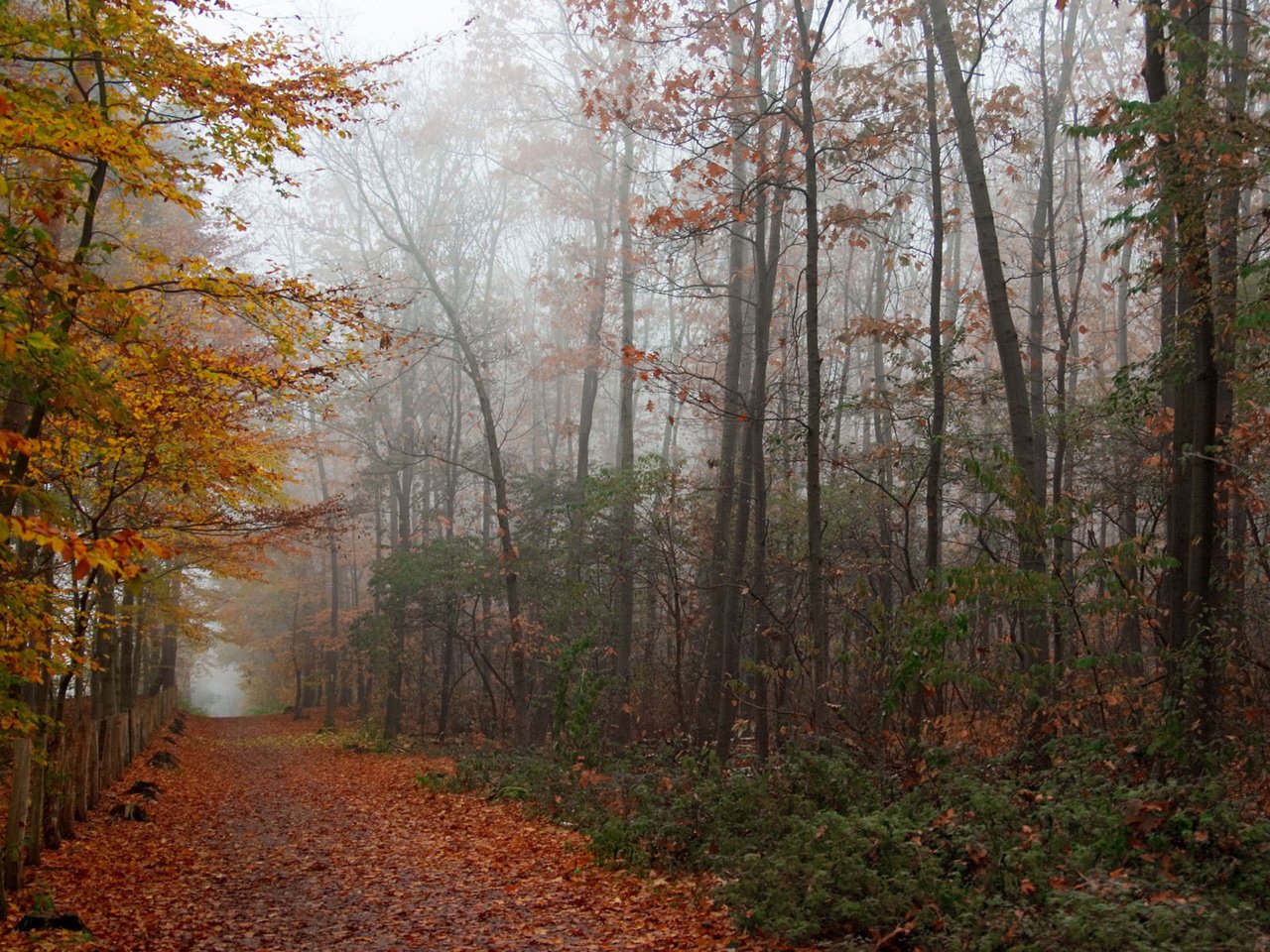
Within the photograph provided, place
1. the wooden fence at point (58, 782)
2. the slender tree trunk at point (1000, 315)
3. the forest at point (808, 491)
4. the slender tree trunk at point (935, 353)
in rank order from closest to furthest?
the forest at point (808, 491), the wooden fence at point (58, 782), the slender tree trunk at point (1000, 315), the slender tree trunk at point (935, 353)

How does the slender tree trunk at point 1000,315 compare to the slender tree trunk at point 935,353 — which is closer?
the slender tree trunk at point 1000,315

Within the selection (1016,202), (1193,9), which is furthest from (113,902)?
(1016,202)

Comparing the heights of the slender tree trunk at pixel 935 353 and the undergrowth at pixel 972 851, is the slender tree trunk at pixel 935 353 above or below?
above

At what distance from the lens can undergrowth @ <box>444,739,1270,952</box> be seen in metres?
4.62

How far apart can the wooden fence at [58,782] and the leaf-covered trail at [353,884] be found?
0.25 meters

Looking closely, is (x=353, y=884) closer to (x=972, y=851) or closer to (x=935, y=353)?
(x=972, y=851)

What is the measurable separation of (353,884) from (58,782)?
13.4 ft

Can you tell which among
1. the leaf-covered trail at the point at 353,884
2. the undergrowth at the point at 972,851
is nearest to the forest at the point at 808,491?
the undergrowth at the point at 972,851

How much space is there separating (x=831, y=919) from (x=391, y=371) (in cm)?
2589

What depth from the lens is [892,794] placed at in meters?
7.46

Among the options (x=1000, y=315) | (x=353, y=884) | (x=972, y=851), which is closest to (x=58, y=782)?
(x=353, y=884)

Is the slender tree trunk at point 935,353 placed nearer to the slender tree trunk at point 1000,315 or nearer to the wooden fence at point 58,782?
the slender tree trunk at point 1000,315

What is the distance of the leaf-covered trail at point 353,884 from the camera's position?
20.5ft

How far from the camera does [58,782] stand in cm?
984
